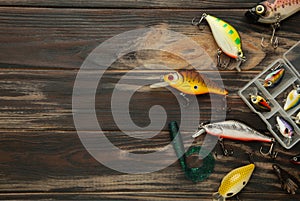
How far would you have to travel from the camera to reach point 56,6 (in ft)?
4.34

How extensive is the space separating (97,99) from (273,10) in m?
0.54

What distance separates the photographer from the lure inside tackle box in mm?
1293

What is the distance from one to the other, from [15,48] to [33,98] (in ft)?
0.48

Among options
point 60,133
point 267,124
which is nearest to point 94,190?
point 60,133

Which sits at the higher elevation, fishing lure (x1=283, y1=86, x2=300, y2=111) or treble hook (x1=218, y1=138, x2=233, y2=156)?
treble hook (x1=218, y1=138, x2=233, y2=156)

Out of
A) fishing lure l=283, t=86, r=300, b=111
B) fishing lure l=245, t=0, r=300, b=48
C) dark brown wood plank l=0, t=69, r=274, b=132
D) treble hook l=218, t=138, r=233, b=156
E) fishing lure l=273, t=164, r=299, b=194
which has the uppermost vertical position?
dark brown wood plank l=0, t=69, r=274, b=132

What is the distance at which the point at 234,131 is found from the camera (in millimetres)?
1281

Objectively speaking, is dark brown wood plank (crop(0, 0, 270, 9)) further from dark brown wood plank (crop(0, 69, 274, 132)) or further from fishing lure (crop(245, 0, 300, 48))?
dark brown wood plank (crop(0, 69, 274, 132))

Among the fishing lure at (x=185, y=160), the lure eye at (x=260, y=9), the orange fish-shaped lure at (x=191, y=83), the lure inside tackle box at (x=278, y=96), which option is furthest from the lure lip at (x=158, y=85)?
the lure eye at (x=260, y=9)

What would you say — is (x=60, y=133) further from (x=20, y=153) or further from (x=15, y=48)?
(x=15, y=48)

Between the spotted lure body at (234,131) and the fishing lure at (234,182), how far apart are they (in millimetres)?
81

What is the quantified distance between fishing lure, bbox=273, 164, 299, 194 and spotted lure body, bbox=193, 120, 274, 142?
0.29 feet

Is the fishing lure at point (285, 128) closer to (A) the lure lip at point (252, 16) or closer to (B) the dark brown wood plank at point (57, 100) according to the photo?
(B) the dark brown wood plank at point (57, 100)

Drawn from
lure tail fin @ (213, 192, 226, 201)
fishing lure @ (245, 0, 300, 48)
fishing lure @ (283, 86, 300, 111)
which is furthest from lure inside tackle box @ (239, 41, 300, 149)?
lure tail fin @ (213, 192, 226, 201)
